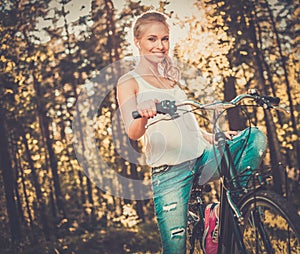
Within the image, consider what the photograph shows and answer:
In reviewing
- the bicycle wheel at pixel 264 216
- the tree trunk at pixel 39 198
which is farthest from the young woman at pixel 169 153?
the tree trunk at pixel 39 198

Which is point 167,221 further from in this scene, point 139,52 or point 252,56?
point 252,56

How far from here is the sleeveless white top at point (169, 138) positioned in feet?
9.52

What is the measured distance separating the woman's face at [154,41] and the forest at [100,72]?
2036 millimetres

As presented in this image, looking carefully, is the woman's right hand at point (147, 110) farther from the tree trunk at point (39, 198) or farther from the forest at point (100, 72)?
the tree trunk at point (39, 198)

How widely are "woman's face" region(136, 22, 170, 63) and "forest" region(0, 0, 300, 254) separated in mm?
2036

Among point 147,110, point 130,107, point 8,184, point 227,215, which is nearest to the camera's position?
point 147,110

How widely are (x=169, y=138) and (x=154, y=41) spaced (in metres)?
0.74

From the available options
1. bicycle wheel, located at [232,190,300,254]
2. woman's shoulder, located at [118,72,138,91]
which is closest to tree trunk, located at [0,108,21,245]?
woman's shoulder, located at [118,72,138,91]

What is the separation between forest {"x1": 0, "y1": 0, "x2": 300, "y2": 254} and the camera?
6223mm

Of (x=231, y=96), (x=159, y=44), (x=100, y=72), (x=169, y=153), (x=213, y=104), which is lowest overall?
(x=169, y=153)

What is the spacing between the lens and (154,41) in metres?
3.19

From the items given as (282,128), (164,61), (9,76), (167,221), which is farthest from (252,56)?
(167,221)

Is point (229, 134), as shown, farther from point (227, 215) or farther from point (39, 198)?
point (39, 198)

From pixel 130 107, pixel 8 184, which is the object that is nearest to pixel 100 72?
pixel 8 184
